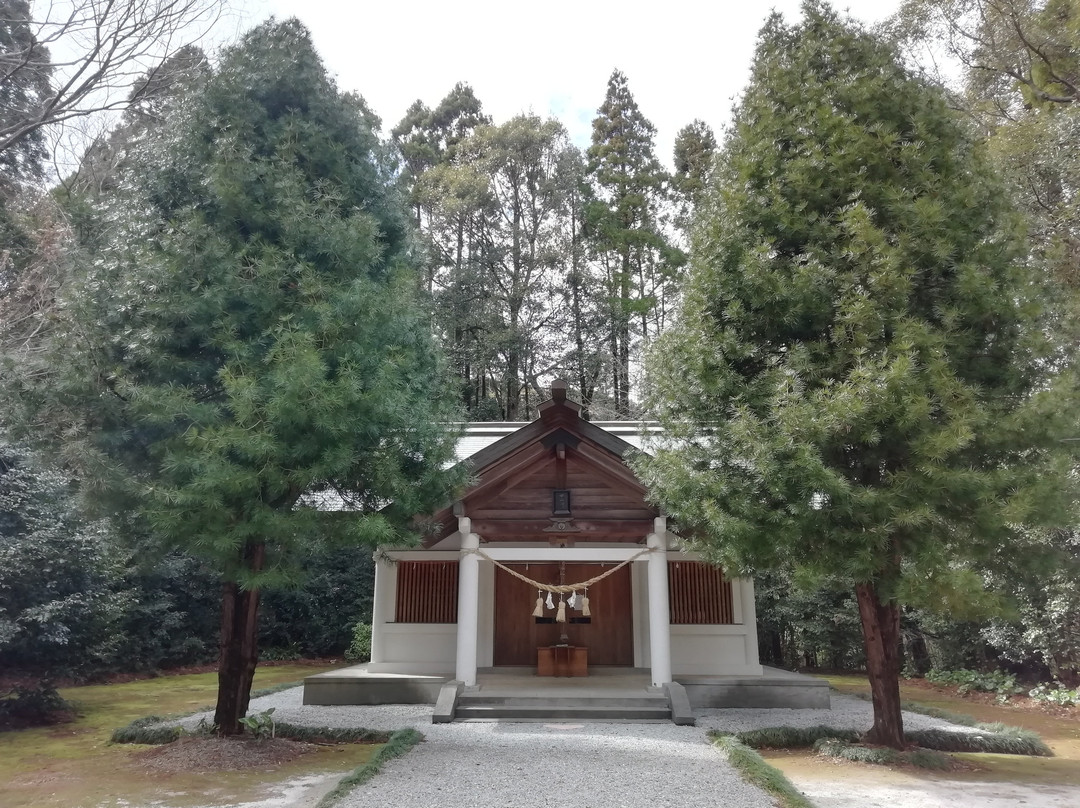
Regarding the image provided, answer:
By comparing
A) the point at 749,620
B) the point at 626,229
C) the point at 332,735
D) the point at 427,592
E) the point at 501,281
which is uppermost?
the point at 626,229

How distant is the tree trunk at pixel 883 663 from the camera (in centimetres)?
668

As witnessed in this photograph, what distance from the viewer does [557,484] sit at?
9234mm

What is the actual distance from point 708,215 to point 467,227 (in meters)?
16.8

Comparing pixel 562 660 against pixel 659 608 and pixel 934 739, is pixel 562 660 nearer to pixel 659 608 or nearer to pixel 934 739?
pixel 659 608

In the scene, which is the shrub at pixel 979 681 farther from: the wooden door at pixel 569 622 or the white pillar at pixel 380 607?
the white pillar at pixel 380 607

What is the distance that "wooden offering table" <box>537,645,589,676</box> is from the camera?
34.4 ft

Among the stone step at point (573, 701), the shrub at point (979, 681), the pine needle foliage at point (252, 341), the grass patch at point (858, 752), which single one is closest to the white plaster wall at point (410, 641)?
the stone step at point (573, 701)

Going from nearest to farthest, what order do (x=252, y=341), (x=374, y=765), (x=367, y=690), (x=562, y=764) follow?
(x=374, y=765) < (x=562, y=764) < (x=252, y=341) < (x=367, y=690)

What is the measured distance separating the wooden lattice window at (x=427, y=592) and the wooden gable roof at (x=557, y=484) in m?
2.15

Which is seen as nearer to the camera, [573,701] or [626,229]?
[573,701]

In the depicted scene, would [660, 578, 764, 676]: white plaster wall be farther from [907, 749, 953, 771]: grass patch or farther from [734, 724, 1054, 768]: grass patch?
[907, 749, 953, 771]: grass patch

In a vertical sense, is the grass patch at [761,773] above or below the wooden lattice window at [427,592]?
below

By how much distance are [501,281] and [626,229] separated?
468 cm

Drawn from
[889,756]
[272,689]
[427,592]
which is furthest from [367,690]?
[889,756]
